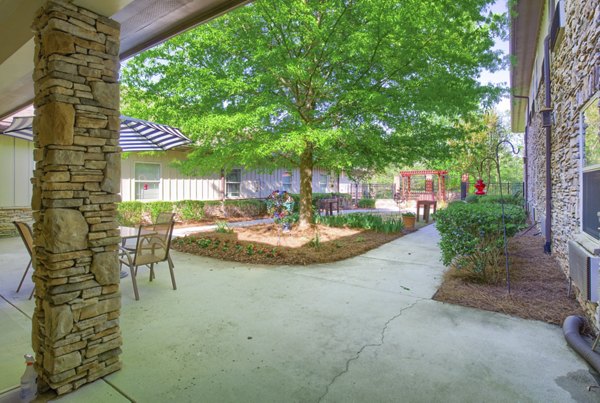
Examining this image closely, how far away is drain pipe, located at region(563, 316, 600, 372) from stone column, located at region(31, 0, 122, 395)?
3633 millimetres

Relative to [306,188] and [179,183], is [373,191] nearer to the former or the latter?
[179,183]

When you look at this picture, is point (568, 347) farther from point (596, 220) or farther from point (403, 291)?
point (403, 291)

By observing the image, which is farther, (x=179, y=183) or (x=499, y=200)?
(x=179, y=183)

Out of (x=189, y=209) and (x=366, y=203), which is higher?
(x=366, y=203)

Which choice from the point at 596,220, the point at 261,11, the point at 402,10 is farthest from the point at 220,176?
the point at 596,220

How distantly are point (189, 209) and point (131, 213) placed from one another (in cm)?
199

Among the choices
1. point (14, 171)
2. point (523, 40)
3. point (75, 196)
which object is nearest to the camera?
point (75, 196)

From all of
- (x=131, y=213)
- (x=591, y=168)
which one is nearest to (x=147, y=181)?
(x=131, y=213)

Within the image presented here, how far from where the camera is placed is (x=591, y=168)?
10.8 feet

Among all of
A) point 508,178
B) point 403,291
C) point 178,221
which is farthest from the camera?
point 508,178

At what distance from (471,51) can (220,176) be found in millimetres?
10164

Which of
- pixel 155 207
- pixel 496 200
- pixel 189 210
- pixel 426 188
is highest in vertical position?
pixel 426 188

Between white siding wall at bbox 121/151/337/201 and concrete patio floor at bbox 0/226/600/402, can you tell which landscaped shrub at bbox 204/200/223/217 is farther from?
concrete patio floor at bbox 0/226/600/402

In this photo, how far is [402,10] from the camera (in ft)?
17.8
